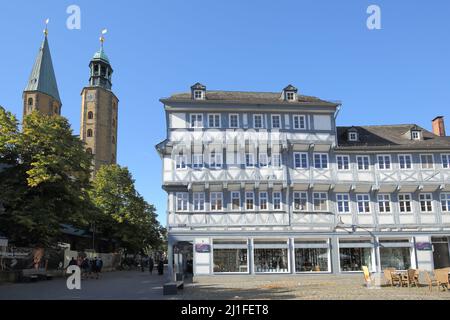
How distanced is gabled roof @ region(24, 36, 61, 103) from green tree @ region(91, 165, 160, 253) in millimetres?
45287

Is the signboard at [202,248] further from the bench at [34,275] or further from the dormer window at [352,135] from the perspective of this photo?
the dormer window at [352,135]

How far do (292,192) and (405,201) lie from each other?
8204 millimetres

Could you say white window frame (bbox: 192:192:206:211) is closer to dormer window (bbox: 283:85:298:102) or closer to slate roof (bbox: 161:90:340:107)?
slate roof (bbox: 161:90:340:107)

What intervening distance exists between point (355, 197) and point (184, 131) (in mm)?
13054

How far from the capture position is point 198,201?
31891mm

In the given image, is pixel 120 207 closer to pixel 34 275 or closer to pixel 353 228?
pixel 34 275

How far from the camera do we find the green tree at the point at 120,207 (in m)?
48.5

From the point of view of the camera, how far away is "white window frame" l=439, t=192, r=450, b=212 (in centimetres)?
3300

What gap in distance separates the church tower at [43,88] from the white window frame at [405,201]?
7230 cm

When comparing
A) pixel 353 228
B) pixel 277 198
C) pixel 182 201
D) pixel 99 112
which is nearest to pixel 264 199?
pixel 277 198

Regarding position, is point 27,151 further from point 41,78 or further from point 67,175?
point 41,78
